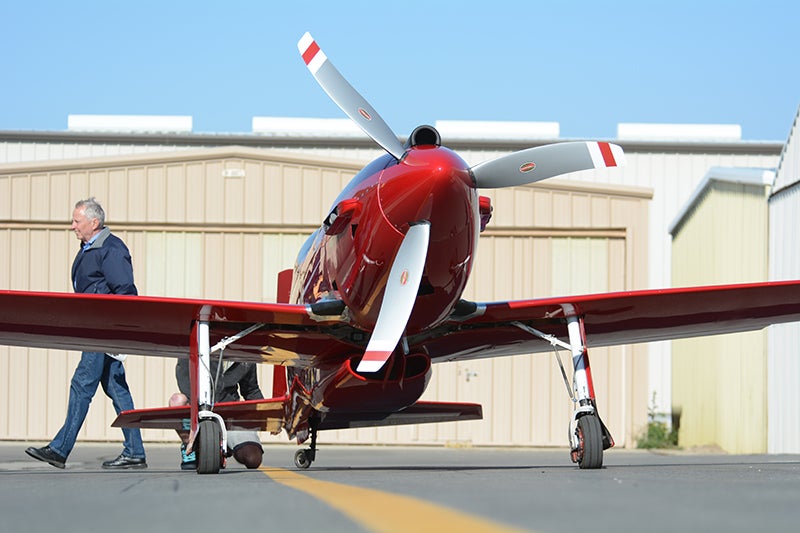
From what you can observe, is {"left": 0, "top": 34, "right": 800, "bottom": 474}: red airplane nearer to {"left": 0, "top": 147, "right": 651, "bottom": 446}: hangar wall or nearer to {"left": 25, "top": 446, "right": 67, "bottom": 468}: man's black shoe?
{"left": 25, "top": 446, "right": 67, "bottom": 468}: man's black shoe

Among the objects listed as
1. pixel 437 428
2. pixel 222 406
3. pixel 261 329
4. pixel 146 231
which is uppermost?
pixel 146 231

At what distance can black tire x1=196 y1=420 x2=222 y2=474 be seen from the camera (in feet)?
25.7

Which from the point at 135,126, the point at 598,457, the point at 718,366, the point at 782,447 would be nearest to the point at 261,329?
the point at 598,457

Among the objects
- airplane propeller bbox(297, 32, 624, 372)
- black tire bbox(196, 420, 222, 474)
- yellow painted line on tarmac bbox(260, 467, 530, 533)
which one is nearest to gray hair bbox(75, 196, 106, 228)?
black tire bbox(196, 420, 222, 474)

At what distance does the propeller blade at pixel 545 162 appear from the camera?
7.98 m

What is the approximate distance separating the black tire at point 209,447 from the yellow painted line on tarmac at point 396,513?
99.3 inches

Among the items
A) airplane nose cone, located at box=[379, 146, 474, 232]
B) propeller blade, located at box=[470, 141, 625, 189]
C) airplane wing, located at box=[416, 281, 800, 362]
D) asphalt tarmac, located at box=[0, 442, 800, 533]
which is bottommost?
asphalt tarmac, located at box=[0, 442, 800, 533]

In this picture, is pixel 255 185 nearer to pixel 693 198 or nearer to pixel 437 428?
pixel 437 428

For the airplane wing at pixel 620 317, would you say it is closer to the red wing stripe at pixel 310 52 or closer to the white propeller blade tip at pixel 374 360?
the white propeller blade tip at pixel 374 360

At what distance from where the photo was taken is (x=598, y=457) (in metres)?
8.16

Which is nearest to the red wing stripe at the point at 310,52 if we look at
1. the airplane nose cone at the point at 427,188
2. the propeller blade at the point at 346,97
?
the propeller blade at the point at 346,97

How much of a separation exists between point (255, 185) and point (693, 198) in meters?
8.04

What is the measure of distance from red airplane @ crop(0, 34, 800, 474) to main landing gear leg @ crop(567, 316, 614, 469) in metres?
0.01

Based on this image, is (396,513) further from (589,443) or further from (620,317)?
(620,317)
